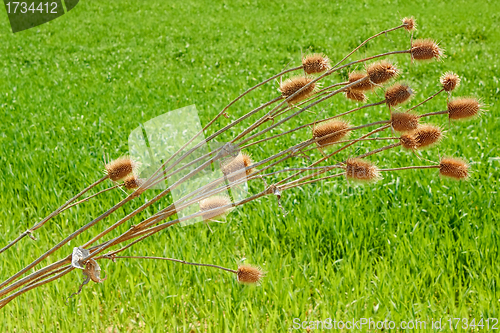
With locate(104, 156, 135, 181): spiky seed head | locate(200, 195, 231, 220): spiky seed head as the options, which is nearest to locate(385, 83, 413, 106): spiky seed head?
locate(200, 195, 231, 220): spiky seed head

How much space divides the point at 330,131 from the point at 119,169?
0.45 m

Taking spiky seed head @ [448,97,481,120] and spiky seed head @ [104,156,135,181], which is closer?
spiky seed head @ [448,97,481,120]

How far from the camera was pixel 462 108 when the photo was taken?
33.8 inches

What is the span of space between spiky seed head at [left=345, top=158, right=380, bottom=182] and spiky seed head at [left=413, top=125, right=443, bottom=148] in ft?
0.39

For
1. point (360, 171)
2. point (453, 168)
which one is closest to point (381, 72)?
point (360, 171)

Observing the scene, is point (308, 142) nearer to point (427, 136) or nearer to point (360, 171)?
point (360, 171)

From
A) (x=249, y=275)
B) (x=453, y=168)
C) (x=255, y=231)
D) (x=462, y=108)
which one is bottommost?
(x=255, y=231)

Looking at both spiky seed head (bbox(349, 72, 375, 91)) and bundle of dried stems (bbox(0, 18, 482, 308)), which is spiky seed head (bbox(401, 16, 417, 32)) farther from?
spiky seed head (bbox(349, 72, 375, 91))

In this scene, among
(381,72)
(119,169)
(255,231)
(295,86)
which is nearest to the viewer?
(381,72)

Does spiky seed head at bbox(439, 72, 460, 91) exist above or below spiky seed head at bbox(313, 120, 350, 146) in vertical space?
above

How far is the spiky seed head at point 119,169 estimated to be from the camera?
3.37ft

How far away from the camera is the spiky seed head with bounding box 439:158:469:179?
3.06ft

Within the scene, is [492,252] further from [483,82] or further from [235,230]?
[483,82]

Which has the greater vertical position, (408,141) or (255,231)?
(408,141)
